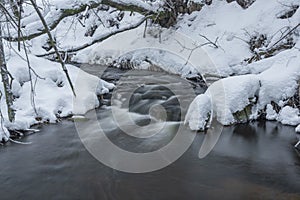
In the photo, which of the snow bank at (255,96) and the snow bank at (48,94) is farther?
the snow bank at (48,94)

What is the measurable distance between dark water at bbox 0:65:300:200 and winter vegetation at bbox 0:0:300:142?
627 millimetres

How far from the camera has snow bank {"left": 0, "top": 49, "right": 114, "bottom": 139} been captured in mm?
6340

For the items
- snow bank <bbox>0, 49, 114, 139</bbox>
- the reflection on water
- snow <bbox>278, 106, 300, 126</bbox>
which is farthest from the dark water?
snow bank <bbox>0, 49, 114, 139</bbox>

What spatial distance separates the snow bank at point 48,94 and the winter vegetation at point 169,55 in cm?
2

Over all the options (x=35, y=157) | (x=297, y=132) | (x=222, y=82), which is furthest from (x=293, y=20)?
(x=35, y=157)

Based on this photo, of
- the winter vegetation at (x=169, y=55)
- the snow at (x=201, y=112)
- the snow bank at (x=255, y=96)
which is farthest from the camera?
the snow bank at (x=255, y=96)

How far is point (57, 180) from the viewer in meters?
4.16

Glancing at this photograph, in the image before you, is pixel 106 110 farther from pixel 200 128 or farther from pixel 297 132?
pixel 297 132

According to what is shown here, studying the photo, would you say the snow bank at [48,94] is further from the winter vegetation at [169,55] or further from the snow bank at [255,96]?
the snow bank at [255,96]

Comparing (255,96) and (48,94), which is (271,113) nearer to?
(255,96)

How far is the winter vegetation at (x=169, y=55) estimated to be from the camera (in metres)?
5.46

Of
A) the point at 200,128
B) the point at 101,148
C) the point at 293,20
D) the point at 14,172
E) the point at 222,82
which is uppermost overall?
the point at 293,20

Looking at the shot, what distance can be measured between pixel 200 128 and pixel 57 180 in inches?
111

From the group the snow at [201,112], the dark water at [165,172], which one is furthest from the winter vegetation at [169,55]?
the dark water at [165,172]
